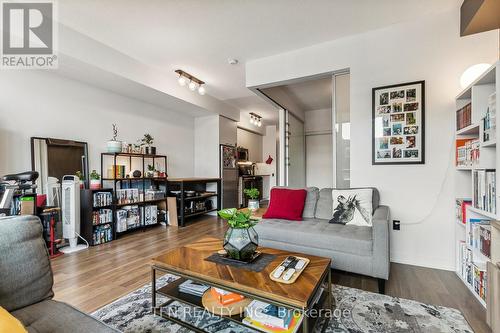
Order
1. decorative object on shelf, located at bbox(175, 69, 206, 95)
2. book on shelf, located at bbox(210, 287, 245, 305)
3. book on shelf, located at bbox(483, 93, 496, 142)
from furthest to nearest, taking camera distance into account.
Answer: decorative object on shelf, located at bbox(175, 69, 206, 95) → book on shelf, located at bbox(483, 93, 496, 142) → book on shelf, located at bbox(210, 287, 245, 305)

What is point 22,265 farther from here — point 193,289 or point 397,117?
point 397,117

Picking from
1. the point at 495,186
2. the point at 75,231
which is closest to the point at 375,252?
the point at 495,186

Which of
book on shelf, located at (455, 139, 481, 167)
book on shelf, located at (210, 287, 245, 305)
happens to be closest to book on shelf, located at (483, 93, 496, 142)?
book on shelf, located at (455, 139, 481, 167)

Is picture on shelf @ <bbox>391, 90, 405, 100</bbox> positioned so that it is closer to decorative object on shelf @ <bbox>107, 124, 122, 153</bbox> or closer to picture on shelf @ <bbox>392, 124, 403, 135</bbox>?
picture on shelf @ <bbox>392, 124, 403, 135</bbox>

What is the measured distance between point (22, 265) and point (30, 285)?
0.10 meters

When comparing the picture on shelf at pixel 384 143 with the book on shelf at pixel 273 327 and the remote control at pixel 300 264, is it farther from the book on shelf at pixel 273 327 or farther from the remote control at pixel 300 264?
the book on shelf at pixel 273 327

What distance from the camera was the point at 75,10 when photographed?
249 centimetres

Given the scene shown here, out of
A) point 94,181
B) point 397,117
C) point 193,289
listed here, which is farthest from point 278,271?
point 94,181

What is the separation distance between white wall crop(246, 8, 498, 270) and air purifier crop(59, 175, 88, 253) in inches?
147

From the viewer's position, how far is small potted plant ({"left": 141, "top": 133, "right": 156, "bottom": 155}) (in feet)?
14.7

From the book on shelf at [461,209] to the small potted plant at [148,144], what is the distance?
460cm

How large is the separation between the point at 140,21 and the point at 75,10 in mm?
621

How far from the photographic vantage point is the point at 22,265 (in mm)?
1089

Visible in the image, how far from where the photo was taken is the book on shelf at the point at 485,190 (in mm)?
1788
